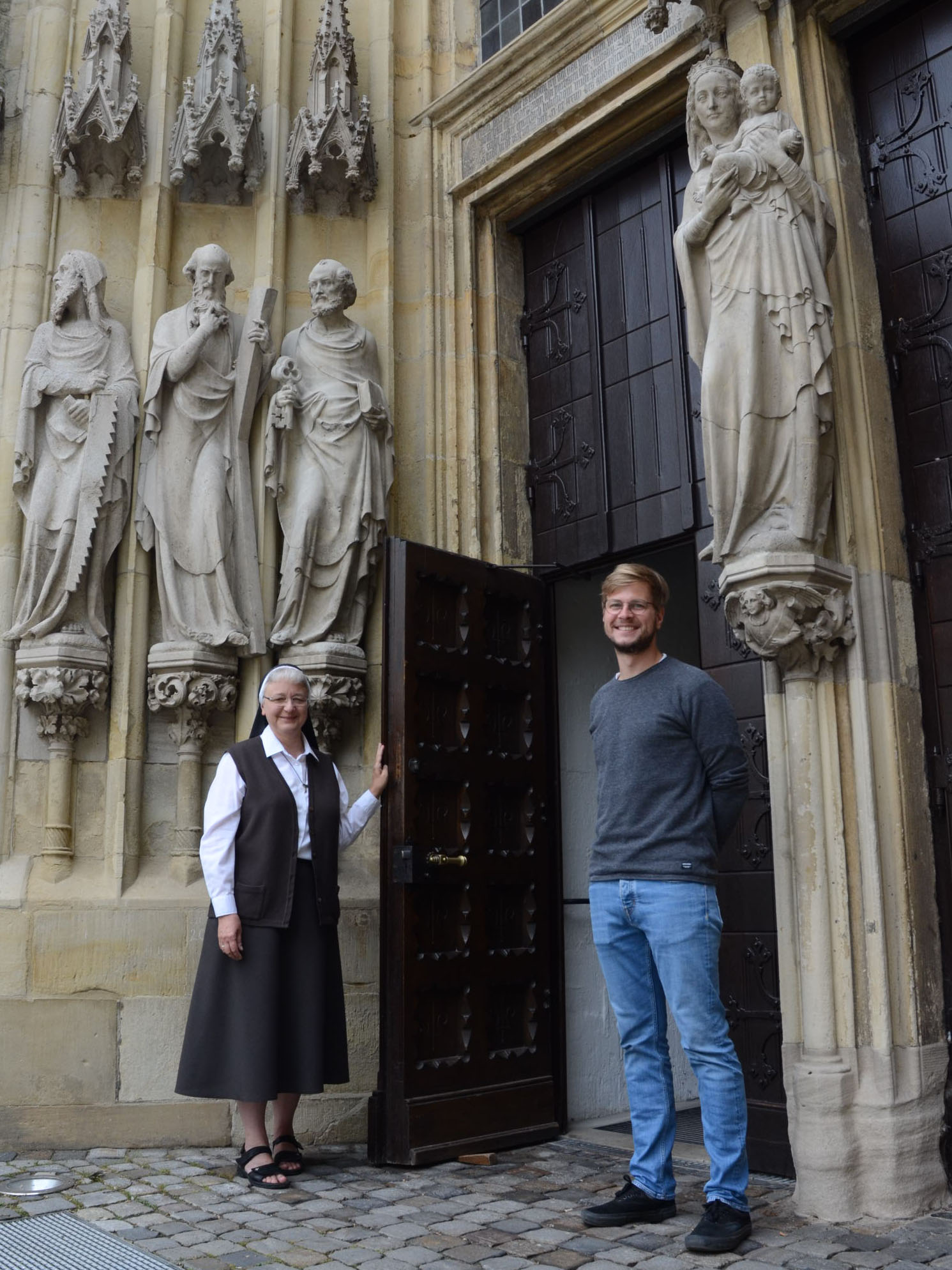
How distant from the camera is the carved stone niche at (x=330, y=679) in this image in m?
5.52

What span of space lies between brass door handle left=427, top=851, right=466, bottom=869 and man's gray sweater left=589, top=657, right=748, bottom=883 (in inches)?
52.9

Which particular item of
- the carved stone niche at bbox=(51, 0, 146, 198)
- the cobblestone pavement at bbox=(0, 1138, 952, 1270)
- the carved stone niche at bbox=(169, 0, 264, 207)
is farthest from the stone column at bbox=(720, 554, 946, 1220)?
the carved stone niche at bbox=(51, 0, 146, 198)

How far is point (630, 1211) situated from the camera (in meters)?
3.59

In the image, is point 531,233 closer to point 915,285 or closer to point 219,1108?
point 915,285

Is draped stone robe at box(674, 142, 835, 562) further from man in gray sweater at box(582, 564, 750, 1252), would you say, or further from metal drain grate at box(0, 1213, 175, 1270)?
metal drain grate at box(0, 1213, 175, 1270)

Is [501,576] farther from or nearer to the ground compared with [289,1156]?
farther from the ground

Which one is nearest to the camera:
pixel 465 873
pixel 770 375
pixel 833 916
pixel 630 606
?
pixel 630 606

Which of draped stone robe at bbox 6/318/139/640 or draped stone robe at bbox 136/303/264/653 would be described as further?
draped stone robe at bbox 136/303/264/653

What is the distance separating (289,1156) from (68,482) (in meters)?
2.97

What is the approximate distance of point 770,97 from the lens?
437cm

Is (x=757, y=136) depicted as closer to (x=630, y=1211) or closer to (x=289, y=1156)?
(x=630, y=1211)

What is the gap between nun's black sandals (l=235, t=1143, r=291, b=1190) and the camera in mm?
4191

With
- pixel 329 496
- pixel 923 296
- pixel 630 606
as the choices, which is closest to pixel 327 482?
pixel 329 496

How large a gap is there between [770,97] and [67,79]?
3.48 metres
